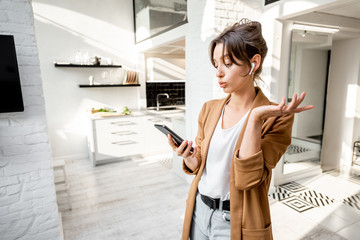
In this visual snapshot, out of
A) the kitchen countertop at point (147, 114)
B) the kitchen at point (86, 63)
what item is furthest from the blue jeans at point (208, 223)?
the kitchen at point (86, 63)

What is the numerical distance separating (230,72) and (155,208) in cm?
227

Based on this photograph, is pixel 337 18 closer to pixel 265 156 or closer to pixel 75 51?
pixel 265 156

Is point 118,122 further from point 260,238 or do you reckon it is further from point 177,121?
point 260,238

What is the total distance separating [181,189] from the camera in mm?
3180

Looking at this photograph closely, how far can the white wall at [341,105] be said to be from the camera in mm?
3463

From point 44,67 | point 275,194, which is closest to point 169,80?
point 44,67

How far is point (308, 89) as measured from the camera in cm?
335

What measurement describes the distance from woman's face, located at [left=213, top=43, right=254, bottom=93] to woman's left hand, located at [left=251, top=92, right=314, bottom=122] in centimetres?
17

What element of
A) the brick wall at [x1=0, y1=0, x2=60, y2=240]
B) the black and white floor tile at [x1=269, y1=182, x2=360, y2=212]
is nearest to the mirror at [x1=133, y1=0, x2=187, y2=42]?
the brick wall at [x1=0, y1=0, x2=60, y2=240]

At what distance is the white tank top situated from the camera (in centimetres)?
92

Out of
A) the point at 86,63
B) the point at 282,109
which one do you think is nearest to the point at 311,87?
the point at 282,109

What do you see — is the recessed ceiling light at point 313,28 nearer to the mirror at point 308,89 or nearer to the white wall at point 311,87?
the mirror at point 308,89

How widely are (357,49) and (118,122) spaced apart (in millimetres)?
3951

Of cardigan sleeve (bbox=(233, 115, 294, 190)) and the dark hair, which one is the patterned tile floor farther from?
the dark hair
